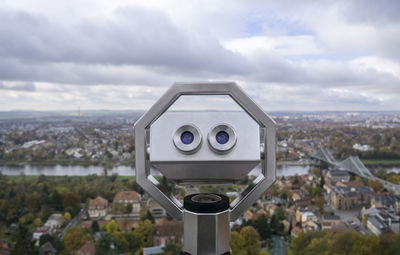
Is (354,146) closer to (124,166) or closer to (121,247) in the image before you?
(124,166)

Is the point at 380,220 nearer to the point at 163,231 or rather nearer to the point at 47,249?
the point at 163,231

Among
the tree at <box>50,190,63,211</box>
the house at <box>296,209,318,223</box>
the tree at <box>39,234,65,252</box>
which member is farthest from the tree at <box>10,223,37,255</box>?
the house at <box>296,209,318,223</box>

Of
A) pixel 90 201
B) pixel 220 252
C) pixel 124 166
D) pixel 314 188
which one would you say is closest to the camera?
pixel 220 252

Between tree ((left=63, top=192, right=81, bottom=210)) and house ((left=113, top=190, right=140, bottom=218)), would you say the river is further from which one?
house ((left=113, top=190, right=140, bottom=218))

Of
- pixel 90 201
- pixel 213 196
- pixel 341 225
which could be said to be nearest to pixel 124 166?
pixel 90 201

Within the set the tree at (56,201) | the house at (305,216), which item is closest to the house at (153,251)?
the house at (305,216)
